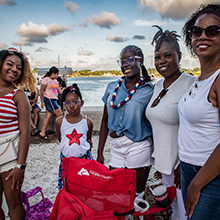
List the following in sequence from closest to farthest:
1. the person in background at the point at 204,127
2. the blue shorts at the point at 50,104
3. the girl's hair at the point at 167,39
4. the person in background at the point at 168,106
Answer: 1. the person in background at the point at 204,127
2. the person in background at the point at 168,106
3. the girl's hair at the point at 167,39
4. the blue shorts at the point at 50,104

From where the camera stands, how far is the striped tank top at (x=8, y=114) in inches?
74.9

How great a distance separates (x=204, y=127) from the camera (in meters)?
1.31

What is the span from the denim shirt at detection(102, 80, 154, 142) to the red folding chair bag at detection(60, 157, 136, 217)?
0.42 meters

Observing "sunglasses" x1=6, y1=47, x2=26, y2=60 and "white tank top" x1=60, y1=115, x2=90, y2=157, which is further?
"white tank top" x1=60, y1=115, x2=90, y2=157

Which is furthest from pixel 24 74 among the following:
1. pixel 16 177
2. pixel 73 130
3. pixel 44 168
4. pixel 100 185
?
pixel 44 168

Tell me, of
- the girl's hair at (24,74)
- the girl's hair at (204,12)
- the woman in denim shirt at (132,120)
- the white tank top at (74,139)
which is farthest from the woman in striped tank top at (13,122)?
the girl's hair at (204,12)

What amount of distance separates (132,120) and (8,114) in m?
1.15

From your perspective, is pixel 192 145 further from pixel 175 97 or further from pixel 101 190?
pixel 101 190

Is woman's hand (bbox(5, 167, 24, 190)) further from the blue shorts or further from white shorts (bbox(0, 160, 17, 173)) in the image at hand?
the blue shorts

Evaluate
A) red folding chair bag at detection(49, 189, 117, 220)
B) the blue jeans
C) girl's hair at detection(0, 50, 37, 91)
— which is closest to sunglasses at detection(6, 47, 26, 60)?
girl's hair at detection(0, 50, 37, 91)

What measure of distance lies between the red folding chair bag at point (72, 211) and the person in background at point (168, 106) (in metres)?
0.64

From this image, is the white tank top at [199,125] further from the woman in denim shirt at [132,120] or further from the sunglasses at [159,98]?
the woman in denim shirt at [132,120]

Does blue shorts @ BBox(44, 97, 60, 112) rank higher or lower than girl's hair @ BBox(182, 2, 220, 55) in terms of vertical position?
lower

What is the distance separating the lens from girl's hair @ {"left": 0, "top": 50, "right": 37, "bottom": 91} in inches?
79.6
